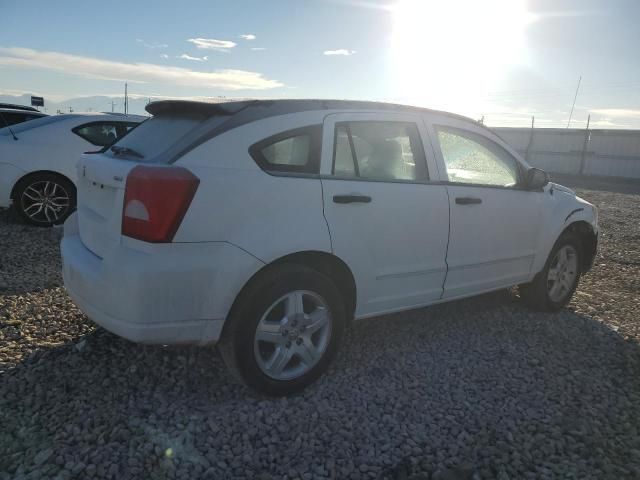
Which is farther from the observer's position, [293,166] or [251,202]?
[293,166]

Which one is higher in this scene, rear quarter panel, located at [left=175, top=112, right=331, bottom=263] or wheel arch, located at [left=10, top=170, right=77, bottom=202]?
rear quarter panel, located at [left=175, top=112, right=331, bottom=263]

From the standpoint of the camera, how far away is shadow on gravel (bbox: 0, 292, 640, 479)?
8.20 ft

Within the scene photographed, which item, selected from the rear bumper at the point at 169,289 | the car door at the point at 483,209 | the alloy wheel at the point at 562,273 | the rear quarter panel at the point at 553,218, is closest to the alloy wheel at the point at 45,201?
the rear bumper at the point at 169,289

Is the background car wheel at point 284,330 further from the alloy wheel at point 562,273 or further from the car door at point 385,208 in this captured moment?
the alloy wheel at point 562,273

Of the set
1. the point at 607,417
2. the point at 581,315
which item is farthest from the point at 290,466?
the point at 581,315

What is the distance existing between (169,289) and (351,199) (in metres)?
1.19

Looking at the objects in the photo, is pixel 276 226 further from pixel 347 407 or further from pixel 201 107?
pixel 347 407

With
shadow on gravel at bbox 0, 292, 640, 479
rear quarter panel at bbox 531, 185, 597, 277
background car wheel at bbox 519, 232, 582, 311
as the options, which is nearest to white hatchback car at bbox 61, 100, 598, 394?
shadow on gravel at bbox 0, 292, 640, 479

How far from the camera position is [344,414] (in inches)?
115

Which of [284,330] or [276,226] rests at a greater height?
[276,226]

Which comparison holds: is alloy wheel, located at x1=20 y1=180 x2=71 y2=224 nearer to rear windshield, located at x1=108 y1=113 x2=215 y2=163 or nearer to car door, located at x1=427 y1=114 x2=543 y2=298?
rear windshield, located at x1=108 y1=113 x2=215 y2=163

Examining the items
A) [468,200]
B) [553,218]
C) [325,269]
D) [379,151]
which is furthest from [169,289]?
[553,218]

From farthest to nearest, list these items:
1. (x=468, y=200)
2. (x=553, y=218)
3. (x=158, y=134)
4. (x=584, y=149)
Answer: (x=584, y=149) → (x=553, y=218) → (x=468, y=200) → (x=158, y=134)

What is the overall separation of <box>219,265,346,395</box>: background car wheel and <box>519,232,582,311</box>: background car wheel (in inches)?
94.5
